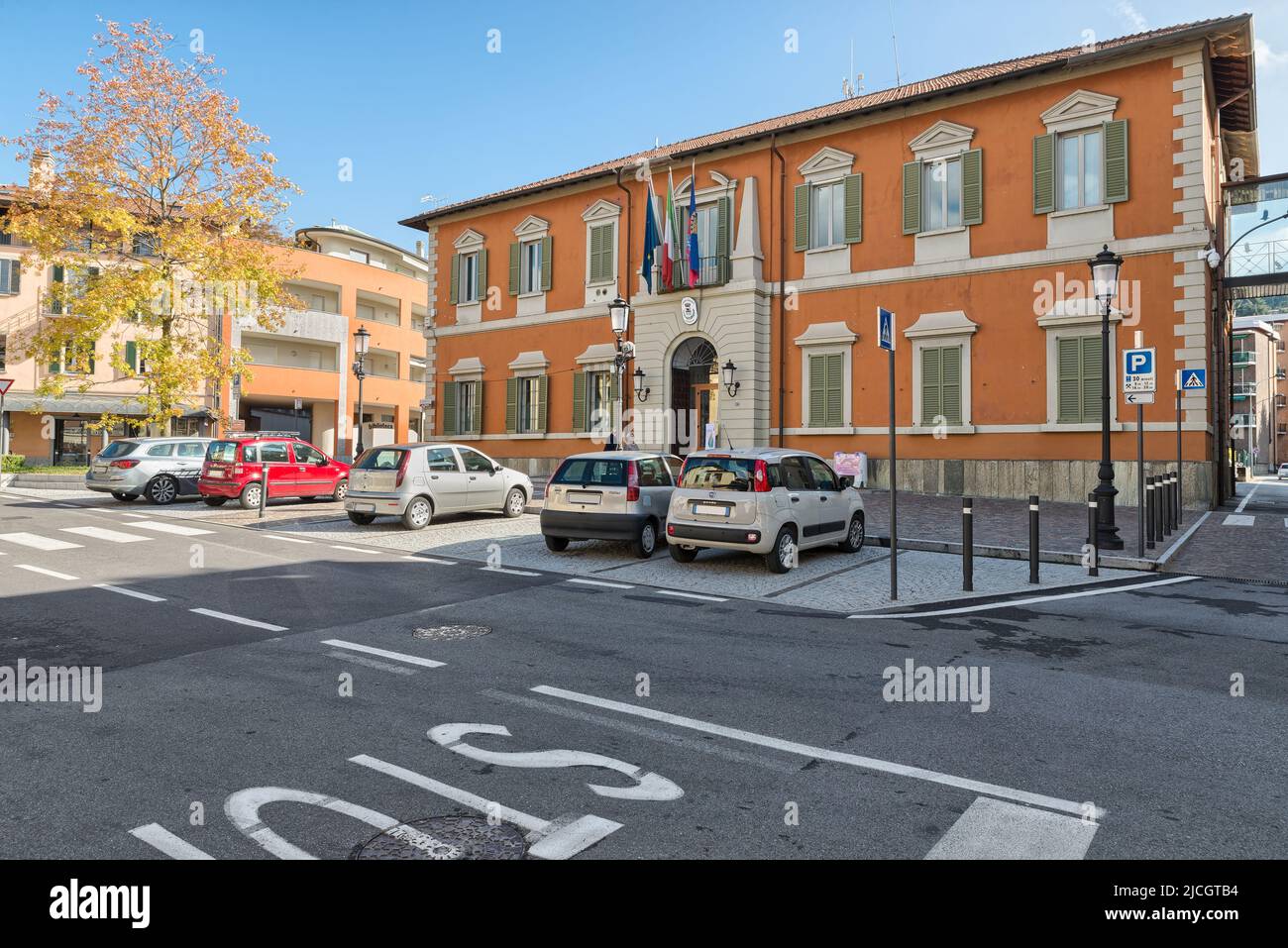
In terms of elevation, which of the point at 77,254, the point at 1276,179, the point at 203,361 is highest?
the point at 1276,179

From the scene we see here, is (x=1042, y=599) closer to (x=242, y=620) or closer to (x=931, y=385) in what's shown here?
(x=242, y=620)

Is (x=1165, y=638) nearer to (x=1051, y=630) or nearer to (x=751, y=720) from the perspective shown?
(x=1051, y=630)

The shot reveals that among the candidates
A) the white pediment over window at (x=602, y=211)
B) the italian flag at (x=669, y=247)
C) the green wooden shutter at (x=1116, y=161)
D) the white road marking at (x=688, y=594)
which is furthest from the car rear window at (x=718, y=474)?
the white pediment over window at (x=602, y=211)

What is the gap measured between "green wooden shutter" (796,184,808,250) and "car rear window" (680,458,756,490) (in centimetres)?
1392

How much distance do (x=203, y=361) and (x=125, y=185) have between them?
5.37 m

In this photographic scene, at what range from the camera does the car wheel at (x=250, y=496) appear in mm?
18391

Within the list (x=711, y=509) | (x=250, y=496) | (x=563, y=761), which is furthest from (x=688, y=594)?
(x=250, y=496)

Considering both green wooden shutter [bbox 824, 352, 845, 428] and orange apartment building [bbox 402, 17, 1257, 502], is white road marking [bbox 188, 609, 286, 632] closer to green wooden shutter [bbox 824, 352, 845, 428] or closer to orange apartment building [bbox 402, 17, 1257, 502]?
orange apartment building [bbox 402, 17, 1257, 502]

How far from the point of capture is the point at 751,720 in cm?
480

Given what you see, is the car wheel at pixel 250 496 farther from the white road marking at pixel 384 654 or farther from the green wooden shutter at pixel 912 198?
the green wooden shutter at pixel 912 198

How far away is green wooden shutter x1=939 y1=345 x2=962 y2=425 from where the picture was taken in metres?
20.5

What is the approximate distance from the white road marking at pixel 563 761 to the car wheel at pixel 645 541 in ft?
23.7

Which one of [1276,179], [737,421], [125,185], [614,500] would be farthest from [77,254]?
[1276,179]

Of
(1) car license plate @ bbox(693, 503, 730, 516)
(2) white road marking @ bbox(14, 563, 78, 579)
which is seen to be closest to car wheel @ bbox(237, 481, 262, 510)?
(2) white road marking @ bbox(14, 563, 78, 579)
